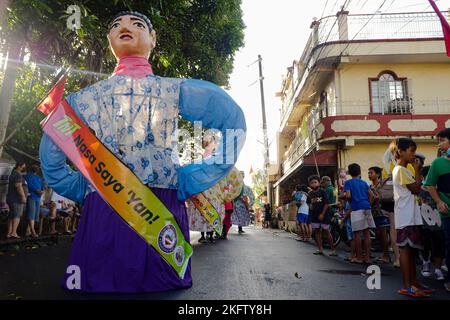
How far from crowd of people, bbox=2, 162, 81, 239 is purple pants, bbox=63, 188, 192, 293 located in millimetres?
5051

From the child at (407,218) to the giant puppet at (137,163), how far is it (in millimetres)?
1652

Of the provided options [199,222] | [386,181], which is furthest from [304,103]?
[386,181]

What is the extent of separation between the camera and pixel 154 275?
296 cm

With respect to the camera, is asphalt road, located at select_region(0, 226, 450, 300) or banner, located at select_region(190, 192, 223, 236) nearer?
asphalt road, located at select_region(0, 226, 450, 300)

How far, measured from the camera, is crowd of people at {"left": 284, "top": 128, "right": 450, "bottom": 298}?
11.8ft

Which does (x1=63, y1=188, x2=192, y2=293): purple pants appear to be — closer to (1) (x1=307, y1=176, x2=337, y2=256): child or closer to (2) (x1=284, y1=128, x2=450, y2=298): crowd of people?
(2) (x1=284, y1=128, x2=450, y2=298): crowd of people

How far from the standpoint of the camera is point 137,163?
9.96 feet

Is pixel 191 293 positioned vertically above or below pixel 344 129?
below

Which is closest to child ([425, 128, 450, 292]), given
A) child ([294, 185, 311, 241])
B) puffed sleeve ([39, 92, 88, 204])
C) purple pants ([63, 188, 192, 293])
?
purple pants ([63, 188, 192, 293])

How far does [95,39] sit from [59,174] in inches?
166

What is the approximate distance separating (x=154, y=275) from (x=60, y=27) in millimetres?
4634

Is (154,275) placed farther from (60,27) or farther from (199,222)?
(199,222)

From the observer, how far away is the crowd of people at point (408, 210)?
360cm
